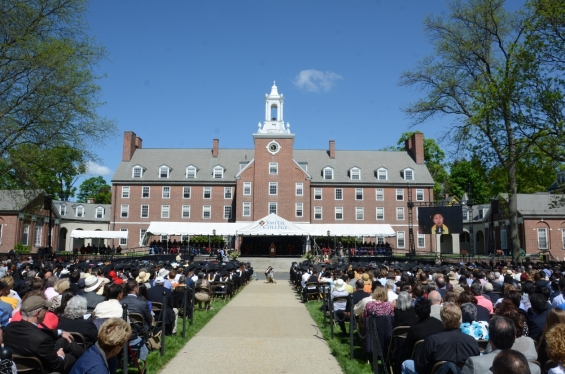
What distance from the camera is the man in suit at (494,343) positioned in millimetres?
4156

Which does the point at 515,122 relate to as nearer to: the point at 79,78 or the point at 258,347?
the point at 258,347

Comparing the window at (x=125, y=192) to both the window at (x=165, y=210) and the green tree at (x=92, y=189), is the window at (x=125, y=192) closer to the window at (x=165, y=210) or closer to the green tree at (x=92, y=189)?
the window at (x=165, y=210)

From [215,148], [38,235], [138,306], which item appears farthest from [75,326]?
[215,148]

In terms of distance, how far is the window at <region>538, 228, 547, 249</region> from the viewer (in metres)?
45.7

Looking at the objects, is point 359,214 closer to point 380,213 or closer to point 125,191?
point 380,213

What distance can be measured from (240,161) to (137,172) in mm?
12538

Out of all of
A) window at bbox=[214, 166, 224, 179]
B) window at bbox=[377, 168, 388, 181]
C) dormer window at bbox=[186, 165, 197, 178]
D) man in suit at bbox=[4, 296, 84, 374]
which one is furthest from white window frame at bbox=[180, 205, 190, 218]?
man in suit at bbox=[4, 296, 84, 374]

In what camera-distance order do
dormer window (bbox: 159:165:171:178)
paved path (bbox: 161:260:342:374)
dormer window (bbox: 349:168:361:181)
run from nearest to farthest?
1. paved path (bbox: 161:260:342:374)
2. dormer window (bbox: 349:168:361:181)
3. dormer window (bbox: 159:165:171:178)

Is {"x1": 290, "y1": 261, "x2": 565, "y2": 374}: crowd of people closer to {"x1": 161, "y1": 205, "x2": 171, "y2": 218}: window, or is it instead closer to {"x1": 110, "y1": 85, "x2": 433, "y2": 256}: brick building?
{"x1": 110, "y1": 85, "x2": 433, "y2": 256}: brick building

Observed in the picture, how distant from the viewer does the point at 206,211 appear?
5822cm

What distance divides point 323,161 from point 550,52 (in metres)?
41.7

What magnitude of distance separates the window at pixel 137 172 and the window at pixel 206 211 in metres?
8.79

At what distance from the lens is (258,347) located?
31.6ft

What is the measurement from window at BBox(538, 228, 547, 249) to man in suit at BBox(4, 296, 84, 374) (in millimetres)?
48277
